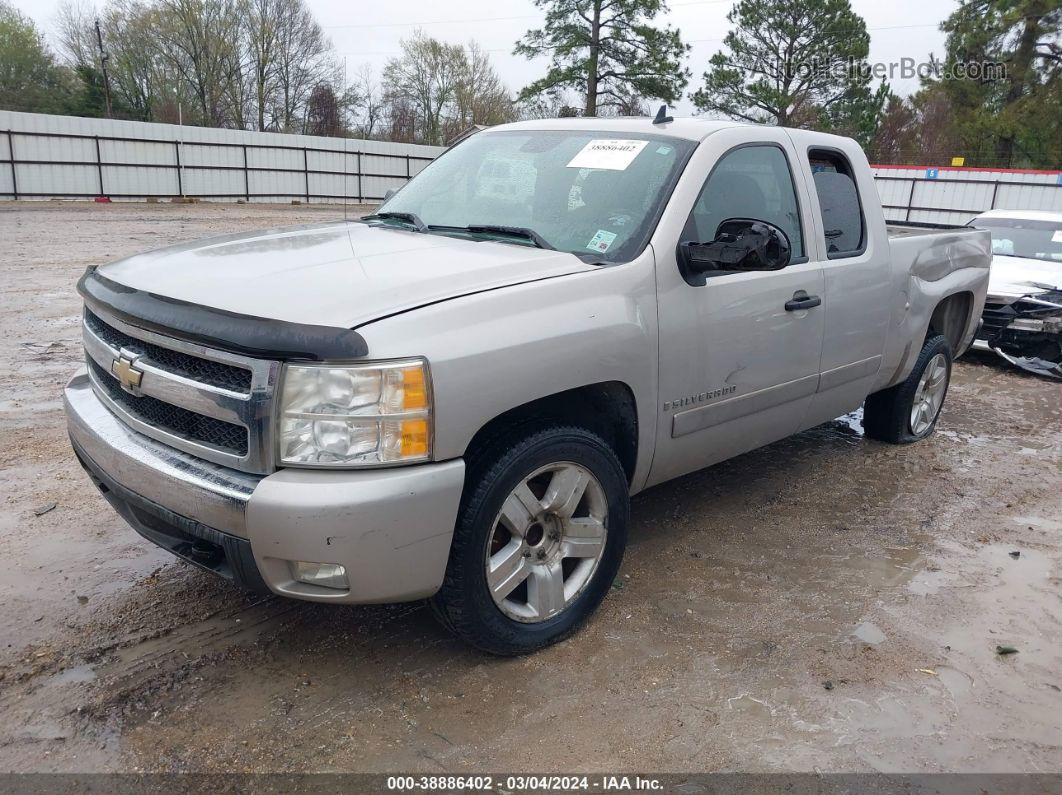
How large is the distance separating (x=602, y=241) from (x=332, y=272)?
3.52ft

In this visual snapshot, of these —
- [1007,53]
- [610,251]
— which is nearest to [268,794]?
[610,251]

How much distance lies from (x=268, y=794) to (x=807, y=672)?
6.26 feet

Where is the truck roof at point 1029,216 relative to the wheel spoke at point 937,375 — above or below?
above

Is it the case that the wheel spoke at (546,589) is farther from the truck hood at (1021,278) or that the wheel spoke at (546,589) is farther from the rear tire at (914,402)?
the truck hood at (1021,278)

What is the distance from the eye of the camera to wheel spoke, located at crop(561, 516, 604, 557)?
123 inches

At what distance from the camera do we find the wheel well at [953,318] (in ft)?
18.8

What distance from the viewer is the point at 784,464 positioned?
17.8 ft

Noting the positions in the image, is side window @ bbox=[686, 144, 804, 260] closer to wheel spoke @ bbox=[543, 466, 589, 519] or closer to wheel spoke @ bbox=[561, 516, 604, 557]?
wheel spoke @ bbox=[543, 466, 589, 519]

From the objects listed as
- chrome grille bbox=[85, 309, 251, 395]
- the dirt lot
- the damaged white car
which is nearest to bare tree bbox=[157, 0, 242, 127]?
the damaged white car

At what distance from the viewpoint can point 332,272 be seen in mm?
2949

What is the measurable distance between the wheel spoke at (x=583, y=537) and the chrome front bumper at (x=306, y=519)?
0.60 metres

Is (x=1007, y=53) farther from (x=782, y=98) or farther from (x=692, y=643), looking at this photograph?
(x=692, y=643)

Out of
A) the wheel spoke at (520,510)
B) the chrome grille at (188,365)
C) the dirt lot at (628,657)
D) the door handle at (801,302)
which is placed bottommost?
the dirt lot at (628,657)

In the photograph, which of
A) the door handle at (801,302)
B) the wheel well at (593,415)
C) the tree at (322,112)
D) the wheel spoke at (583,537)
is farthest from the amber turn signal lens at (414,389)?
the tree at (322,112)
